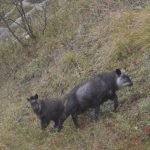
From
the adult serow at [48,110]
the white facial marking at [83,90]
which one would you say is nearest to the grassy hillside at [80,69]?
the adult serow at [48,110]

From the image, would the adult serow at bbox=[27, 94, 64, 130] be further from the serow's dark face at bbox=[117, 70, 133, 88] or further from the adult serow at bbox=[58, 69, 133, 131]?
the serow's dark face at bbox=[117, 70, 133, 88]

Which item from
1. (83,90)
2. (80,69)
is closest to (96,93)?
(83,90)

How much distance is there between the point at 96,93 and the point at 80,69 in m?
2.49

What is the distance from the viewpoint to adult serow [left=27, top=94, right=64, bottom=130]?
1039 centimetres

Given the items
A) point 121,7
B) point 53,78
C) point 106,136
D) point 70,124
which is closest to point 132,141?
point 106,136

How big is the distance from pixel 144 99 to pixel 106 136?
4.07 feet

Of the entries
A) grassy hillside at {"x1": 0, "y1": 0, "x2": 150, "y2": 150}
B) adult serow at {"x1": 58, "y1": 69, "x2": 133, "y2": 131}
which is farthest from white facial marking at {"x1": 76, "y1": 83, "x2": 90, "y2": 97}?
grassy hillside at {"x1": 0, "y1": 0, "x2": 150, "y2": 150}

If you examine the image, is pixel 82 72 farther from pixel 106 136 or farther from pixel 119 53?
pixel 106 136

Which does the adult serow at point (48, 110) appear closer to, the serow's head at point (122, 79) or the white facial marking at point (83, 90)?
the white facial marking at point (83, 90)

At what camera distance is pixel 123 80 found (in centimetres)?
1003

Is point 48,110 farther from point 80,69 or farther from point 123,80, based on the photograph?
point 80,69

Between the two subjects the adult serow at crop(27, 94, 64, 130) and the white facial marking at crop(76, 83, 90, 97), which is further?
the adult serow at crop(27, 94, 64, 130)

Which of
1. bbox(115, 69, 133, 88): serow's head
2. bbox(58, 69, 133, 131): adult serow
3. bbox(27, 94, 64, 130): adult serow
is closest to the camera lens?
bbox(58, 69, 133, 131): adult serow

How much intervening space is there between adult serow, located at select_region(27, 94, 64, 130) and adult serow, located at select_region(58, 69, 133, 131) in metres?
0.37
